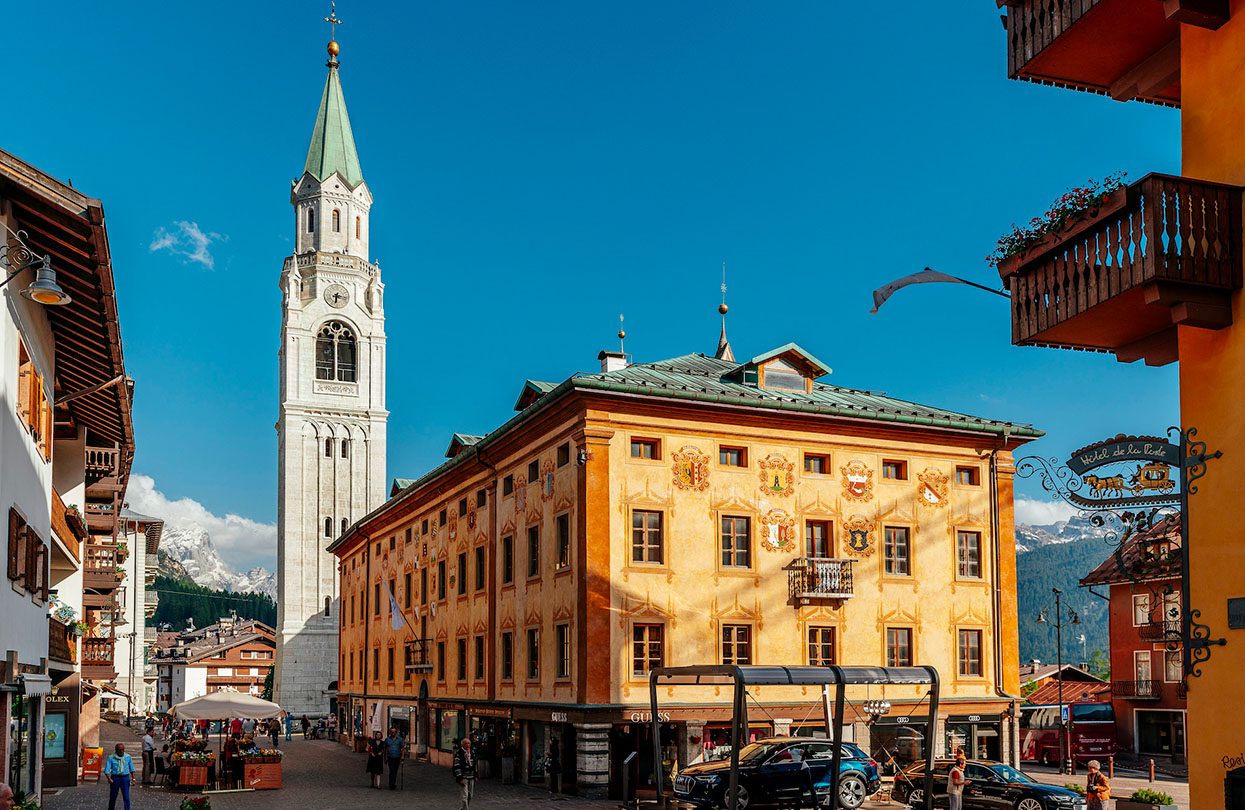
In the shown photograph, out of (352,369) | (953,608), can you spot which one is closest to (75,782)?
(953,608)

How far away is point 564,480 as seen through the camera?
39.6 m

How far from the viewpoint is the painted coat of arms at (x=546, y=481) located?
40781 millimetres

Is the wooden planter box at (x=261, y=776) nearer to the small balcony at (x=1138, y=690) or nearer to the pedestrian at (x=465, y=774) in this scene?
the pedestrian at (x=465, y=774)

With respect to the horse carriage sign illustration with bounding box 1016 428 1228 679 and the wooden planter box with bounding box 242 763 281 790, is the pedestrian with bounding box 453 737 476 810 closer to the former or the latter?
the wooden planter box with bounding box 242 763 281 790

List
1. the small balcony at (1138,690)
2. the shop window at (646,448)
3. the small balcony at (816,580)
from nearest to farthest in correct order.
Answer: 1. the shop window at (646,448)
2. the small balcony at (816,580)
3. the small balcony at (1138,690)

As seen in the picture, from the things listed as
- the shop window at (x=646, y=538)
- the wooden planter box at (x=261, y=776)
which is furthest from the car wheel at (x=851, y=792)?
the wooden planter box at (x=261, y=776)

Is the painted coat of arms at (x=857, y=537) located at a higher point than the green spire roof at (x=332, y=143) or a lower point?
lower

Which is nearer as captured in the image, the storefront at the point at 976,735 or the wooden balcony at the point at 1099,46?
the wooden balcony at the point at 1099,46

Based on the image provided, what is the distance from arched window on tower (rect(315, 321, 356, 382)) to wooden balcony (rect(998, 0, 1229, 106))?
107m

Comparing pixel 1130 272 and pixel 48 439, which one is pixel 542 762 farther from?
pixel 1130 272

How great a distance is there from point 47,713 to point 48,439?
1430 centimetres

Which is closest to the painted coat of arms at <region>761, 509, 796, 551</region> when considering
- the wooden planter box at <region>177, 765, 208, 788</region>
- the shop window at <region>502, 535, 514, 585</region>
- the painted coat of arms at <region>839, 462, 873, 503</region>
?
the painted coat of arms at <region>839, 462, 873, 503</region>

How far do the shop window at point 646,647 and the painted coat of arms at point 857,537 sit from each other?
281 inches

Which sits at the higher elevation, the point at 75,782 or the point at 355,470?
the point at 355,470
